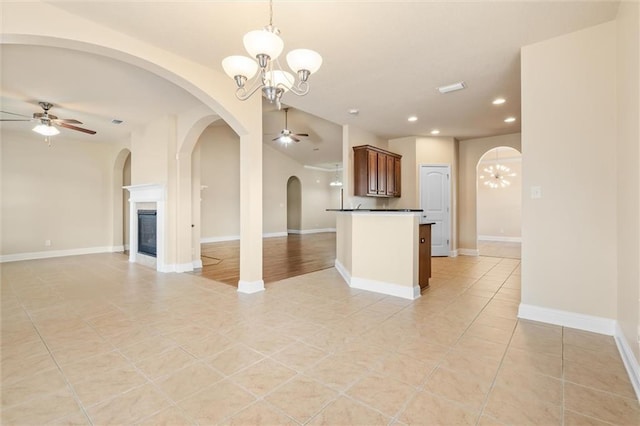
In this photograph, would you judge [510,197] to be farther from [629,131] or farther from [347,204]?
[629,131]

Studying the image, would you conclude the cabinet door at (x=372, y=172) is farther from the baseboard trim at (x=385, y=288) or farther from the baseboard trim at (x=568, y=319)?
the baseboard trim at (x=568, y=319)

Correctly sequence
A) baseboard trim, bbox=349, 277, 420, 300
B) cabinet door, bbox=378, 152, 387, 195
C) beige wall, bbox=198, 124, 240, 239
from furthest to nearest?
beige wall, bbox=198, 124, 240, 239
cabinet door, bbox=378, 152, 387, 195
baseboard trim, bbox=349, 277, 420, 300

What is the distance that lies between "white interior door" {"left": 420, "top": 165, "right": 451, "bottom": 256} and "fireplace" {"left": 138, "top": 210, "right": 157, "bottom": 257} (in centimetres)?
589

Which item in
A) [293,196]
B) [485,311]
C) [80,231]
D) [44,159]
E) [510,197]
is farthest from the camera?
[293,196]

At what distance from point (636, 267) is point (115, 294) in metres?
5.32

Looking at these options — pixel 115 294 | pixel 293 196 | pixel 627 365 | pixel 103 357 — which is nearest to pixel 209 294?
pixel 115 294

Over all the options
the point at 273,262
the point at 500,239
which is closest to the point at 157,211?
the point at 273,262

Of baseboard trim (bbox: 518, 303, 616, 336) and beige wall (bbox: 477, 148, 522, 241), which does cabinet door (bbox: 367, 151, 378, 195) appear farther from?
beige wall (bbox: 477, 148, 522, 241)

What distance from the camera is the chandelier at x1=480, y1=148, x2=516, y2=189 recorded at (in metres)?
9.51

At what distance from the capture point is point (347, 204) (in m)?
5.82

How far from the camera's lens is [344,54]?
306cm

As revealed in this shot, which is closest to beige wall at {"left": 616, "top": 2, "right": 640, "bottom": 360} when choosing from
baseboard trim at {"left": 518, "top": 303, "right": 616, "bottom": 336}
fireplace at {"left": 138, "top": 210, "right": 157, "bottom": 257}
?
baseboard trim at {"left": 518, "top": 303, "right": 616, "bottom": 336}

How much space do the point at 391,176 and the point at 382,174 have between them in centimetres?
45

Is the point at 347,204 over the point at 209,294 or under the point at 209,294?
over
